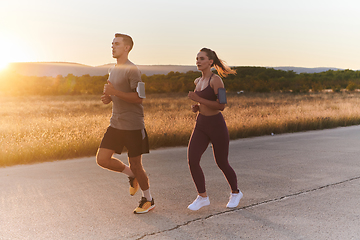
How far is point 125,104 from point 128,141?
0.43m

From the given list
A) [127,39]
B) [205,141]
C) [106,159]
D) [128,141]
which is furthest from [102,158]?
[127,39]

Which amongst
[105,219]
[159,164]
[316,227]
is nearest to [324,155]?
[159,164]

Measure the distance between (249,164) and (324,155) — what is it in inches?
87.9

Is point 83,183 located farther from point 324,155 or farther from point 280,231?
point 324,155

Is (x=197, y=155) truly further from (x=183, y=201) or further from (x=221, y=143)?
(x=183, y=201)

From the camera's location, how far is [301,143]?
34.0ft

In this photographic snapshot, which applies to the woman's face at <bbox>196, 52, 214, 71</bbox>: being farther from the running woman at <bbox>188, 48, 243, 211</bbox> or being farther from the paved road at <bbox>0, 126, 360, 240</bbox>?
the paved road at <bbox>0, 126, 360, 240</bbox>

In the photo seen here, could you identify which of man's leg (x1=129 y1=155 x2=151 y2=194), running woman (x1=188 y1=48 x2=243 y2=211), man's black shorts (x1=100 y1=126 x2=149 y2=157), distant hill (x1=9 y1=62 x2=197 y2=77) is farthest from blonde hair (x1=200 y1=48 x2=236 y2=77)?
distant hill (x1=9 y1=62 x2=197 y2=77)

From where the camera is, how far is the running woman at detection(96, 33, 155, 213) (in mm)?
3920

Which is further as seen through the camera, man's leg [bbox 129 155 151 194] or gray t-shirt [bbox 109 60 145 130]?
man's leg [bbox 129 155 151 194]

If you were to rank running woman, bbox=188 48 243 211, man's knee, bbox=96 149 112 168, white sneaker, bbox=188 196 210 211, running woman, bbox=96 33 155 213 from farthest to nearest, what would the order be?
white sneaker, bbox=188 196 210 211 → running woman, bbox=188 48 243 211 → man's knee, bbox=96 149 112 168 → running woman, bbox=96 33 155 213

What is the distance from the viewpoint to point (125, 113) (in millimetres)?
4035

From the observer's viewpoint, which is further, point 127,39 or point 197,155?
point 197,155

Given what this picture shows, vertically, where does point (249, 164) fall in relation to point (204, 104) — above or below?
below
